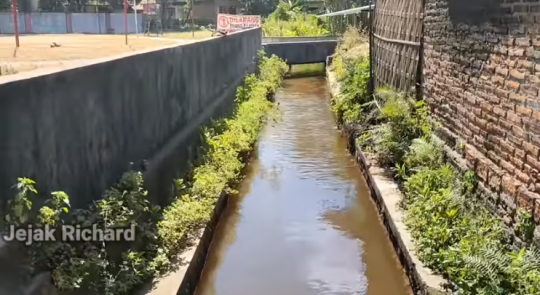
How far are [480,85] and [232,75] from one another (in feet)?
28.9

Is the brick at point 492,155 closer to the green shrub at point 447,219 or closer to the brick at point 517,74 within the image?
the green shrub at point 447,219

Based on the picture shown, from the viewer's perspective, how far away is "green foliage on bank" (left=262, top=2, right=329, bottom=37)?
31556 mm

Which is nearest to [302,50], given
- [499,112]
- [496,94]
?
[496,94]

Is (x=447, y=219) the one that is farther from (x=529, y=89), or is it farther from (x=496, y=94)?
(x=529, y=89)

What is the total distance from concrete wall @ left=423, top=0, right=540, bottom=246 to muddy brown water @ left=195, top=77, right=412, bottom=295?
1.47 metres

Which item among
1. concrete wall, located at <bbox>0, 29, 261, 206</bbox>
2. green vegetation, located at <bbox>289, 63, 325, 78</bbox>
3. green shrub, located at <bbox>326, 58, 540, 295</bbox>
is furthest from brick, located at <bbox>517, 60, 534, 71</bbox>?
green vegetation, located at <bbox>289, 63, 325, 78</bbox>

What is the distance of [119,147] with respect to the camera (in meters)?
5.53

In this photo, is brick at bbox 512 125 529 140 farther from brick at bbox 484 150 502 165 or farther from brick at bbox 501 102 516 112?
brick at bbox 484 150 502 165

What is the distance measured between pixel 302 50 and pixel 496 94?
2117cm

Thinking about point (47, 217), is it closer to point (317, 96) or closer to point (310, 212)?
point (310, 212)

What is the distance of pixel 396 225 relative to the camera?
263 inches

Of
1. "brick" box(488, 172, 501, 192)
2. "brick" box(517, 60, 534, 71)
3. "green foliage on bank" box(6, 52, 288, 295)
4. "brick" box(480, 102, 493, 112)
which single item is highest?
"brick" box(517, 60, 534, 71)

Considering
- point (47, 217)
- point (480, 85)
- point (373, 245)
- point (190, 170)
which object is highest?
point (480, 85)

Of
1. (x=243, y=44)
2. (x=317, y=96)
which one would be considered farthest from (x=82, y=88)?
(x=317, y=96)
